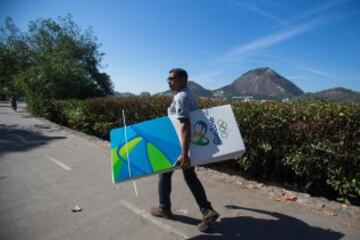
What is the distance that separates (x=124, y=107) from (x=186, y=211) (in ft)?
24.6

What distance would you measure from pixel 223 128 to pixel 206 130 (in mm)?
241

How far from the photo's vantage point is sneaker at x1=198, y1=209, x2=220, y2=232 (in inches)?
151

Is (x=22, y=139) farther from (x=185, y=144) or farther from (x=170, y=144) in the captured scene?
(x=185, y=144)

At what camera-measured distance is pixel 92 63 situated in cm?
2703

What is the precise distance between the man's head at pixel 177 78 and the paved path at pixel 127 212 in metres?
1.90

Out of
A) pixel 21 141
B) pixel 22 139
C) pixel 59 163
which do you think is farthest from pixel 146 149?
pixel 22 139

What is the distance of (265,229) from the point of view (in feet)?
13.1

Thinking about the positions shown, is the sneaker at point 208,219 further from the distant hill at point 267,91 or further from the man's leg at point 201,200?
the distant hill at point 267,91

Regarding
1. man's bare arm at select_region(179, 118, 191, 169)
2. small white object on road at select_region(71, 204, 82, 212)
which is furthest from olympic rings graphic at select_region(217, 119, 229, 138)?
small white object on road at select_region(71, 204, 82, 212)

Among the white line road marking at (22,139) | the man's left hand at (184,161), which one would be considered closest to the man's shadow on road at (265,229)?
the man's left hand at (184,161)

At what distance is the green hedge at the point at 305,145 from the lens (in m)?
4.86

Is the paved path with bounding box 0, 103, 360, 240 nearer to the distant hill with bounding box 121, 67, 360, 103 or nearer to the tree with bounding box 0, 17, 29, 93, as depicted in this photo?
the distant hill with bounding box 121, 67, 360, 103

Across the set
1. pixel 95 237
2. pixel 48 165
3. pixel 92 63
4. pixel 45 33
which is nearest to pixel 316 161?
pixel 95 237

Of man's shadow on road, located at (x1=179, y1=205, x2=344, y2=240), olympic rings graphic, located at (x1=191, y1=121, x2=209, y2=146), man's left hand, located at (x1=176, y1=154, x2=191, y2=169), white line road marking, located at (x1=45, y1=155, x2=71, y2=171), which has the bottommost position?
man's shadow on road, located at (x1=179, y1=205, x2=344, y2=240)
